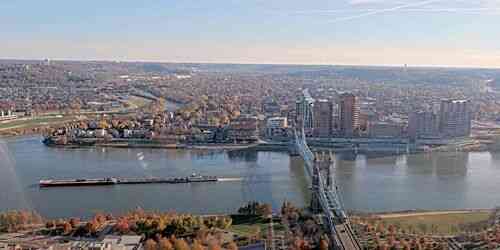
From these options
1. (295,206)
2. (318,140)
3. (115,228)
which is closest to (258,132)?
(318,140)

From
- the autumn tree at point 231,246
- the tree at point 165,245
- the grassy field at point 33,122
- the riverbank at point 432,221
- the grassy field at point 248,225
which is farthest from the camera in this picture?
the grassy field at point 33,122

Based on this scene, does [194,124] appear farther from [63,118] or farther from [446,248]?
[446,248]

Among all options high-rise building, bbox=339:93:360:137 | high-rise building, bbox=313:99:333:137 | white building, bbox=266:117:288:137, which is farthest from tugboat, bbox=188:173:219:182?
high-rise building, bbox=339:93:360:137

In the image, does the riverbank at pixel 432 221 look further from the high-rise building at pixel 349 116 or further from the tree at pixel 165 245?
the high-rise building at pixel 349 116

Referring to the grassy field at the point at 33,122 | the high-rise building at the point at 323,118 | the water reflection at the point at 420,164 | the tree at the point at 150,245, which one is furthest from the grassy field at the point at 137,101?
the tree at the point at 150,245

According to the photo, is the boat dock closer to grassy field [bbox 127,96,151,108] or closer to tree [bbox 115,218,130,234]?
tree [bbox 115,218,130,234]
